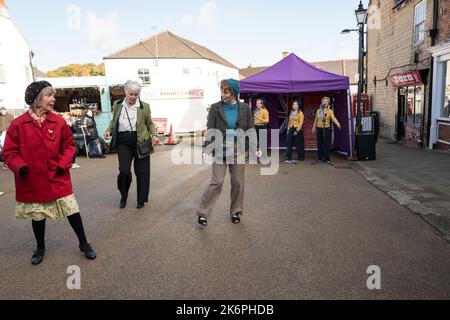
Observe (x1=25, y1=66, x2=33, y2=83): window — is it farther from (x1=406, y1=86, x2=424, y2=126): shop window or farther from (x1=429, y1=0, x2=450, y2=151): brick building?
(x1=429, y1=0, x2=450, y2=151): brick building

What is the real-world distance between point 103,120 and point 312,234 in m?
12.5

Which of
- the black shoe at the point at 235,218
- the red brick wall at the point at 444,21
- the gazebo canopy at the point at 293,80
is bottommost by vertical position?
the black shoe at the point at 235,218

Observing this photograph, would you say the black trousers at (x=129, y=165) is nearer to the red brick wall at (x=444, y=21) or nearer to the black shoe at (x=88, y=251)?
the black shoe at (x=88, y=251)

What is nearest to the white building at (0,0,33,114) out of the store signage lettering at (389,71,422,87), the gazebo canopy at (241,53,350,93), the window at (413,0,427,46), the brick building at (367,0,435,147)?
the gazebo canopy at (241,53,350,93)

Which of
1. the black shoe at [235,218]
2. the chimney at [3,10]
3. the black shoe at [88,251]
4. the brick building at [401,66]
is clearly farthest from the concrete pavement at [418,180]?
the chimney at [3,10]

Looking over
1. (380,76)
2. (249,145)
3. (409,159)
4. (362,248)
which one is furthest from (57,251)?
(380,76)

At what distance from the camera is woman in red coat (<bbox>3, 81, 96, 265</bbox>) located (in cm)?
378

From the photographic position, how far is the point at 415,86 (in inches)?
600

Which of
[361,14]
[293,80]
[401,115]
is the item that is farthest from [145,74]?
[293,80]

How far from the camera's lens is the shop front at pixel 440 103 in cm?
1297

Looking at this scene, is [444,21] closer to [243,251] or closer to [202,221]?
[202,221]

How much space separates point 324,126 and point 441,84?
18.8ft

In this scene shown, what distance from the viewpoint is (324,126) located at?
10695 mm
